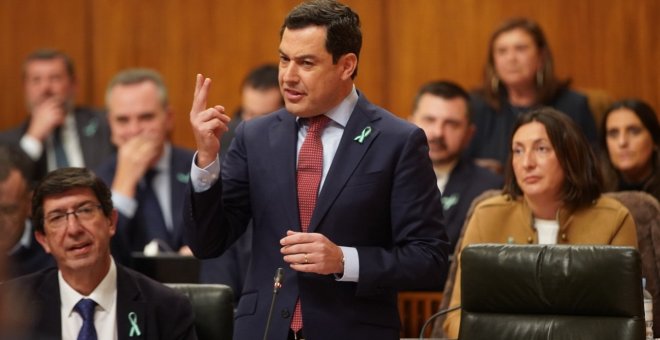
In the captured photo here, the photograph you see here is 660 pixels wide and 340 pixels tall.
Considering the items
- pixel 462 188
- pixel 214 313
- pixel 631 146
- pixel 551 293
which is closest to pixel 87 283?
pixel 214 313

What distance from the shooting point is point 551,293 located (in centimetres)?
273

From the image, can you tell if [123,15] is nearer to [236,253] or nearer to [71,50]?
[71,50]

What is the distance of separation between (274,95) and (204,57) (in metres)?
1.08

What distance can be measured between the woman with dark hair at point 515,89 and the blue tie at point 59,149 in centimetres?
189

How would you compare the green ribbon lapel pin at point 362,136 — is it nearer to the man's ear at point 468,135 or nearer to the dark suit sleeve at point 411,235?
the dark suit sleeve at point 411,235

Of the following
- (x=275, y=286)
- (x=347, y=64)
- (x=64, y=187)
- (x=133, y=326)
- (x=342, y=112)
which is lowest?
(x=133, y=326)

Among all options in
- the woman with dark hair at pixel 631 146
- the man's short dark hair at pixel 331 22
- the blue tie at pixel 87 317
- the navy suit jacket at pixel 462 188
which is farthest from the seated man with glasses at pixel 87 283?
the woman with dark hair at pixel 631 146

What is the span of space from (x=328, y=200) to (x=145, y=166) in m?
2.41

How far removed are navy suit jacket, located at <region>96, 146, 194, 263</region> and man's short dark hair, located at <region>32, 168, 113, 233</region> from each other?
3.44 ft

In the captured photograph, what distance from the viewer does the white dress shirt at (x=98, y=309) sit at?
9.72 ft

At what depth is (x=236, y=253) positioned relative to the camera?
4.08 metres

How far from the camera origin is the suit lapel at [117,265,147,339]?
→ 115 inches

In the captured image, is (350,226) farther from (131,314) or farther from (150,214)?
(150,214)

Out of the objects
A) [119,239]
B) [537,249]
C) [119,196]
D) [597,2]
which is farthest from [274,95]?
[537,249]
